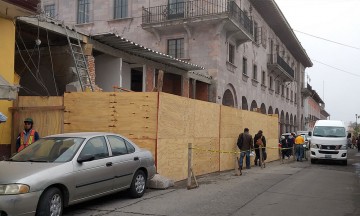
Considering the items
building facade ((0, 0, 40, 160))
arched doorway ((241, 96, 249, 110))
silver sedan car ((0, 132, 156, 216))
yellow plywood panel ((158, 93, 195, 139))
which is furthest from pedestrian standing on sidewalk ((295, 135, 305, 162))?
building facade ((0, 0, 40, 160))

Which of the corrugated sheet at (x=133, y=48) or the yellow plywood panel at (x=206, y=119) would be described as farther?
the corrugated sheet at (x=133, y=48)

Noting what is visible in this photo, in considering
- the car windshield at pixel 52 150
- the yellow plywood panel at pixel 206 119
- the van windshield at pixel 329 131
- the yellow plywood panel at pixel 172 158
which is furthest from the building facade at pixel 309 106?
the car windshield at pixel 52 150

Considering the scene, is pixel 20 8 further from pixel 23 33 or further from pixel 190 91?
pixel 190 91

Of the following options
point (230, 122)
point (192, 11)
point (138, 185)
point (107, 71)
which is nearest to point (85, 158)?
point (138, 185)

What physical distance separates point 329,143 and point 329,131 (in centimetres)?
113

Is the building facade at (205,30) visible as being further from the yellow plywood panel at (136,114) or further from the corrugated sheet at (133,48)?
the yellow plywood panel at (136,114)

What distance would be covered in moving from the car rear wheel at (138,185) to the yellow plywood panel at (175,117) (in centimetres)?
188

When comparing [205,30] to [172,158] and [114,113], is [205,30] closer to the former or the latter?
[172,158]

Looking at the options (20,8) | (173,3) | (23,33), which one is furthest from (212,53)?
(20,8)

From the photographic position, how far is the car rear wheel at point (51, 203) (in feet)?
21.8

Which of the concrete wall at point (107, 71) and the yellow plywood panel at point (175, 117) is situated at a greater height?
the concrete wall at point (107, 71)

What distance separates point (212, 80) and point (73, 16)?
11.2 metres

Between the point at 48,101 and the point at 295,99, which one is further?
the point at 295,99

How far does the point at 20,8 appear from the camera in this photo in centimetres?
1084
